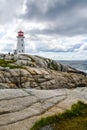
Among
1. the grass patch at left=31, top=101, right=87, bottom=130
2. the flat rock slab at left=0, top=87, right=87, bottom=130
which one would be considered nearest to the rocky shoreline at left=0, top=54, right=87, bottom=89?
the flat rock slab at left=0, top=87, right=87, bottom=130

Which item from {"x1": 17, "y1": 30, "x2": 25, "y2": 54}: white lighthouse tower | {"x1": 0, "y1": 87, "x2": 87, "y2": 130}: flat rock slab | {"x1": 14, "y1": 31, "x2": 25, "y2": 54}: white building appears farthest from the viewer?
{"x1": 17, "y1": 30, "x2": 25, "y2": 54}: white lighthouse tower

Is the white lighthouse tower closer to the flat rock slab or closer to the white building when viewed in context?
the white building

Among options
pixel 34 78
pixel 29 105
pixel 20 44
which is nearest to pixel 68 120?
pixel 29 105

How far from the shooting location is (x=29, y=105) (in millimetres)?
15633

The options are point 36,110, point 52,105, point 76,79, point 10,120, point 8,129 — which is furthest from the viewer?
point 76,79

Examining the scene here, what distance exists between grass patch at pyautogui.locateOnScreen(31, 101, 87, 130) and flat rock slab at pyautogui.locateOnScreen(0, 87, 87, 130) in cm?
48

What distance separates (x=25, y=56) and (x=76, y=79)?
17836 millimetres

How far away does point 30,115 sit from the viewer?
46.6 feet

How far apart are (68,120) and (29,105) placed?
2748mm

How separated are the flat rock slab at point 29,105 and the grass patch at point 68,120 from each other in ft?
1.59

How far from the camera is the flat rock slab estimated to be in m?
13.4

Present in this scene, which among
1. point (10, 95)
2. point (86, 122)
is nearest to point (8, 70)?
point (10, 95)

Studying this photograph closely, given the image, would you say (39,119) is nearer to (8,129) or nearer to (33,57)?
(8,129)

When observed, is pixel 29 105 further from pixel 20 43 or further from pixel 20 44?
pixel 20 43
